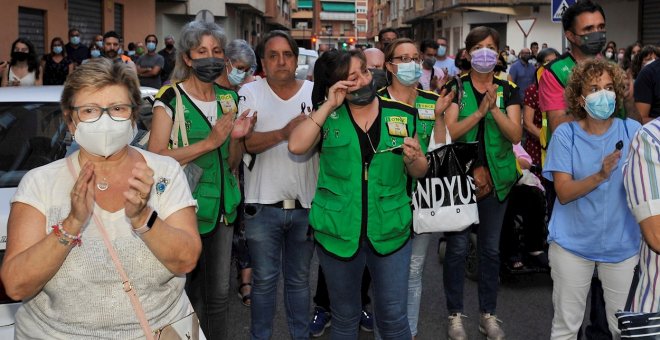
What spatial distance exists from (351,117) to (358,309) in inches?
38.5

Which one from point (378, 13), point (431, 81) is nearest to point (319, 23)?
point (378, 13)

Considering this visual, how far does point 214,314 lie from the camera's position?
4371 millimetres

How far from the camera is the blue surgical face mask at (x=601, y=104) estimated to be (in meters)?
4.01

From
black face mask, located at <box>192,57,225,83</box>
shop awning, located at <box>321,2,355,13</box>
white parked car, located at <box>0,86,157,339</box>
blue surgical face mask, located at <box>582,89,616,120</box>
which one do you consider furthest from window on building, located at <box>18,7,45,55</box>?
shop awning, located at <box>321,2,355,13</box>

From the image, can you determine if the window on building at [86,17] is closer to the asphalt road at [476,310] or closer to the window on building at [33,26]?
the window on building at [33,26]

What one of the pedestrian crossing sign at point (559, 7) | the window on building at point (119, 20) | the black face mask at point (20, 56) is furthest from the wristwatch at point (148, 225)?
the window on building at point (119, 20)

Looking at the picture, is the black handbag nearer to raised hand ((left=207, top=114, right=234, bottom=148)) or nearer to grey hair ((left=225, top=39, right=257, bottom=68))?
raised hand ((left=207, top=114, right=234, bottom=148))

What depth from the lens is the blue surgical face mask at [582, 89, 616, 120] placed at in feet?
13.1

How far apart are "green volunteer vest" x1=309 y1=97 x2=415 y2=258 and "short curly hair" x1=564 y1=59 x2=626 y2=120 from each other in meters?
0.89

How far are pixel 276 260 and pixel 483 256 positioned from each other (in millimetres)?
1531

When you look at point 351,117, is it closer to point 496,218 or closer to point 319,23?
point 496,218

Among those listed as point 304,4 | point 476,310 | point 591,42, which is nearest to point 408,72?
point 591,42

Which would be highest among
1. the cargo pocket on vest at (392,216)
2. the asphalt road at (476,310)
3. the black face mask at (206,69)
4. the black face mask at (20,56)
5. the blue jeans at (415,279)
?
the black face mask at (20,56)

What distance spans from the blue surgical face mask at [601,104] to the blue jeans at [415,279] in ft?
4.20
